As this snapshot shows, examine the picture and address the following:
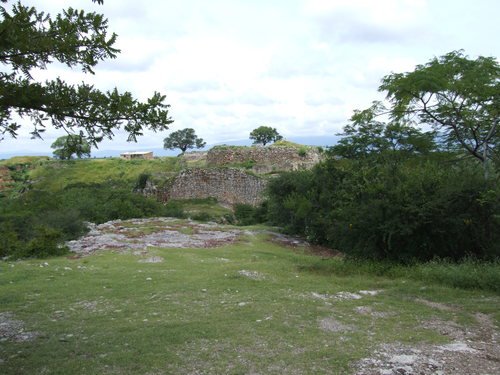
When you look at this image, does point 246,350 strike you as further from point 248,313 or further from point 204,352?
point 248,313

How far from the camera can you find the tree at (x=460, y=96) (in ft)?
44.3

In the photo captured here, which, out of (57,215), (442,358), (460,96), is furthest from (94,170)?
(442,358)

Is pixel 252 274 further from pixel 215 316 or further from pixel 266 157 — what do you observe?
pixel 266 157

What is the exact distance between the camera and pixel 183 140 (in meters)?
71.8

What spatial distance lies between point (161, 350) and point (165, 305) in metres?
2.20

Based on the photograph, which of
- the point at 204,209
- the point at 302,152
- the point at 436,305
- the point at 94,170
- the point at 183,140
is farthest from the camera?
the point at 183,140

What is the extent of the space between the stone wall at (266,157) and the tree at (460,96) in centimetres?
2032

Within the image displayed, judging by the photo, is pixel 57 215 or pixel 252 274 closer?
pixel 252 274

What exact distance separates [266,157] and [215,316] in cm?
3115

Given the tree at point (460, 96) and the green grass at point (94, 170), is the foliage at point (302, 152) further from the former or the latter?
the tree at point (460, 96)

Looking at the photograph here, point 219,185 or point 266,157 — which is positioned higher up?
point 266,157

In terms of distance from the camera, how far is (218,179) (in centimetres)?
Result: 3425

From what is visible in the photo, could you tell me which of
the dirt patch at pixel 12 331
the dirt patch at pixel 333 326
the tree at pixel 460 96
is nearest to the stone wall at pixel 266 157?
the tree at pixel 460 96

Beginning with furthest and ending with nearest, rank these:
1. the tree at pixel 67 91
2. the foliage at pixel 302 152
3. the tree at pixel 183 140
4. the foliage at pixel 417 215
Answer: the tree at pixel 183 140
the foliage at pixel 302 152
the foliage at pixel 417 215
the tree at pixel 67 91
